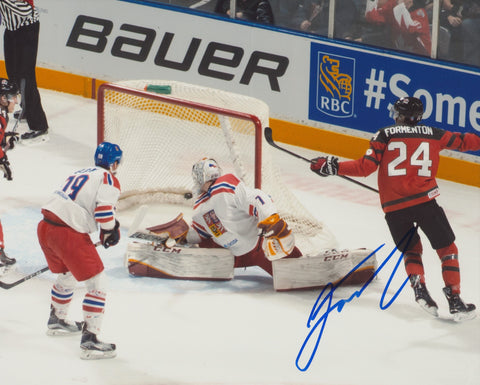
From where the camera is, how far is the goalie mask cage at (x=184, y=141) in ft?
22.5

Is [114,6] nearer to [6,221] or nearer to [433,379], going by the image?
[6,221]

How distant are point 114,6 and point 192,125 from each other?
2293 mm

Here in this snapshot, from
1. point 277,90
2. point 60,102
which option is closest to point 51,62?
point 60,102

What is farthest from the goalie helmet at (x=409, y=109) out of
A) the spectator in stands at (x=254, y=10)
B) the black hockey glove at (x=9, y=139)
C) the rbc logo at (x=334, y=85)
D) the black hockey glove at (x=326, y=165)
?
the spectator in stands at (x=254, y=10)

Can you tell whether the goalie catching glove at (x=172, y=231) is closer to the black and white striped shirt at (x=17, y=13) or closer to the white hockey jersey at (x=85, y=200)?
the white hockey jersey at (x=85, y=200)

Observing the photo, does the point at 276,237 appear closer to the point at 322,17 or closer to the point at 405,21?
the point at 405,21

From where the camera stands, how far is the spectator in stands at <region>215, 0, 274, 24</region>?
28.3ft

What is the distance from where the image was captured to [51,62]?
9.73 m

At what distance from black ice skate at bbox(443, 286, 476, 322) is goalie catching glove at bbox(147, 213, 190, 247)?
1479 mm

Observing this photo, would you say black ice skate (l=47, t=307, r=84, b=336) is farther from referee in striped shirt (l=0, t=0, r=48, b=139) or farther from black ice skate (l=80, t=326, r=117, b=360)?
referee in striped shirt (l=0, t=0, r=48, b=139)

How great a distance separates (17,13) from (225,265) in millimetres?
2995

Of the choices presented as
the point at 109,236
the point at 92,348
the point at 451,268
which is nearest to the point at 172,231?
the point at 109,236

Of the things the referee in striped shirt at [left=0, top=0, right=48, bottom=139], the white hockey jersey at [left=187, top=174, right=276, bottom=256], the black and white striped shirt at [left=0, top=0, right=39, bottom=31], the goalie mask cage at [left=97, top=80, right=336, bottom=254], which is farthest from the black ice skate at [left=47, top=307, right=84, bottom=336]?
the black and white striped shirt at [left=0, top=0, right=39, bottom=31]
